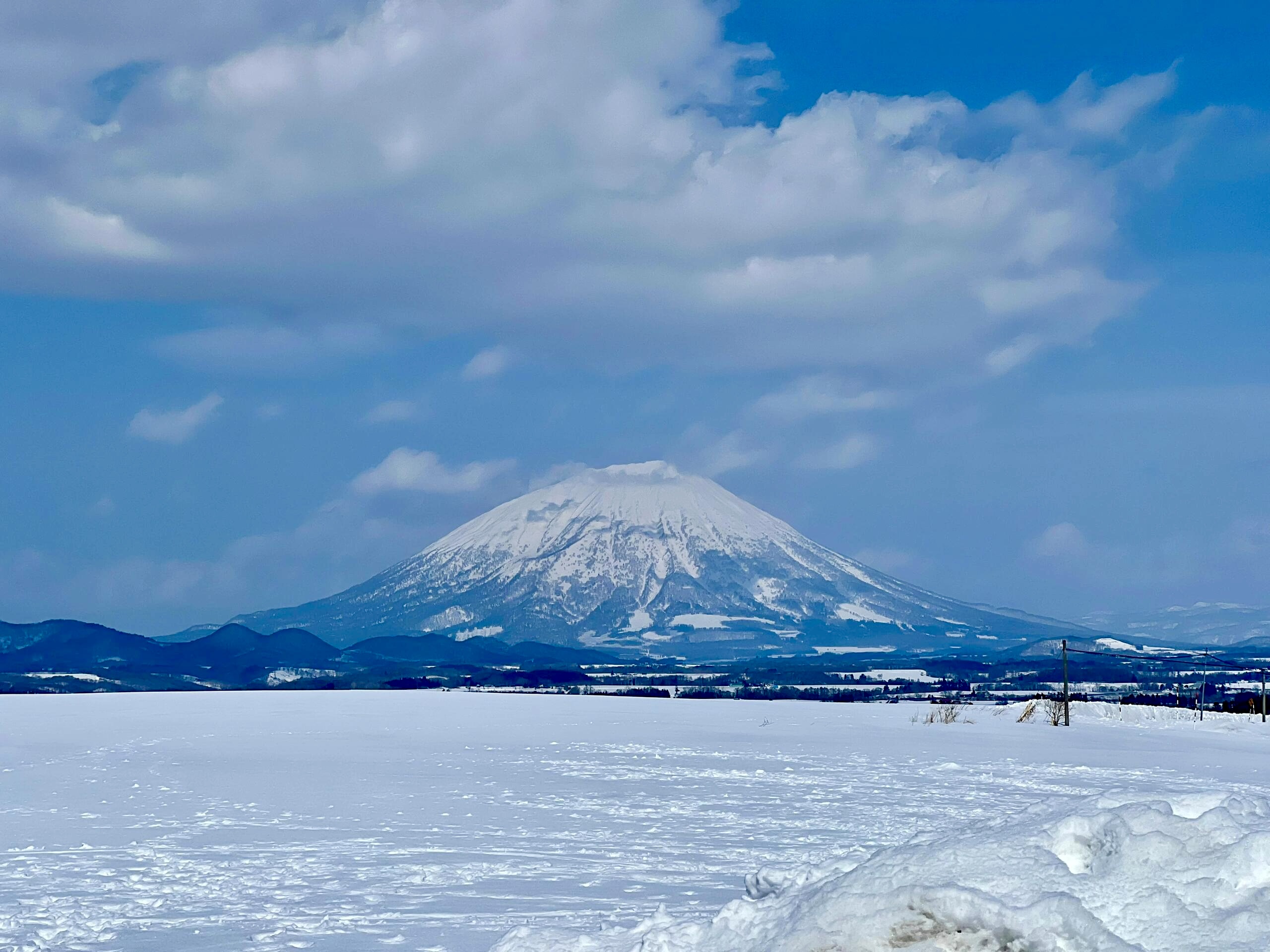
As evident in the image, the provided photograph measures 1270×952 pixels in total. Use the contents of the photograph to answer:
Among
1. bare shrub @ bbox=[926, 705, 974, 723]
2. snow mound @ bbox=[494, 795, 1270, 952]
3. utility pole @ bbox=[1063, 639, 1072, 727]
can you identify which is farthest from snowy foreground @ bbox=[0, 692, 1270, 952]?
bare shrub @ bbox=[926, 705, 974, 723]

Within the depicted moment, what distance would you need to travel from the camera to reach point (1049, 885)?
19.3 ft

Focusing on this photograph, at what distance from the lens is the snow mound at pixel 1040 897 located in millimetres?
5480

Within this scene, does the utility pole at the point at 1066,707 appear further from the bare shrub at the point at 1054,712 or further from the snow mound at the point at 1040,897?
the snow mound at the point at 1040,897

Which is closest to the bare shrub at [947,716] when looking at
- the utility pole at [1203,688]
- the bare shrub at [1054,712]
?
the bare shrub at [1054,712]

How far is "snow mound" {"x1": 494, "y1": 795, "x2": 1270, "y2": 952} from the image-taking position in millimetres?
5480

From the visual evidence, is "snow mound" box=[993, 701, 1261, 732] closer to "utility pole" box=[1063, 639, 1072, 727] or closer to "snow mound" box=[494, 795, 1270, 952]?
"utility pole" box=[1063, 639, 1072, 727]

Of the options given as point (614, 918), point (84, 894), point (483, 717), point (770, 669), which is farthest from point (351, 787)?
point (770, 669)

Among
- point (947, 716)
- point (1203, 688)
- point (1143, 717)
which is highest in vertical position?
point (1203, 688)

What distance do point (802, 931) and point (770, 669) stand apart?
193 m

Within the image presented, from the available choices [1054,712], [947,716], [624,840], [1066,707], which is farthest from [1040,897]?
[1054,712]

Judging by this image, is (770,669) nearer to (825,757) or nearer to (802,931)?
(825,757)

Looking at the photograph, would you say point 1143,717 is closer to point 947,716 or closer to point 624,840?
point 947,716

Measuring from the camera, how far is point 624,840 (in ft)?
38.4

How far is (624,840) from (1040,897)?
6.53m
